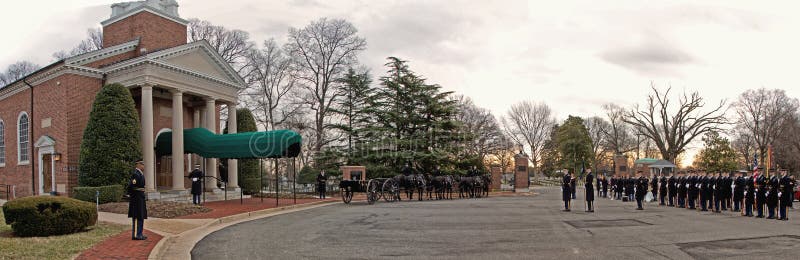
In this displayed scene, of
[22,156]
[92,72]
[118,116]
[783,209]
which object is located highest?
[92,72]

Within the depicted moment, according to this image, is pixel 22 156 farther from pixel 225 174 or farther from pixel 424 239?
pixel 424 239

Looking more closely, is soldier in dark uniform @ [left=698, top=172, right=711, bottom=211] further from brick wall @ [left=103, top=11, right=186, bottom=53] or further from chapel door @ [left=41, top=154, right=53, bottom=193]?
chapel door @ [left=41, top=154, right=53, bottom=193]

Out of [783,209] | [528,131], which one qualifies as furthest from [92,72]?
[528,131]

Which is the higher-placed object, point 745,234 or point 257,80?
point 257,80

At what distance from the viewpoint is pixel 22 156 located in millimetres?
26828

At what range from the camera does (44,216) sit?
1139 centimetres

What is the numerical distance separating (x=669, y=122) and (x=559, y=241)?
187 feet

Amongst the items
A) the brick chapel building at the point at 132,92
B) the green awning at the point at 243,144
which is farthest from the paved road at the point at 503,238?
the brick chapel building at the point at 132,92

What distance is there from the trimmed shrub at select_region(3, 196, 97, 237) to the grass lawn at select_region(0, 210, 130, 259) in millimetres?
256

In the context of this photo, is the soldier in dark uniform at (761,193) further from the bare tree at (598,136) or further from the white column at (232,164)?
the bare tree at (598,136)

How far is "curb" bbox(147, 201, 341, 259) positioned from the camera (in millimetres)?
9650

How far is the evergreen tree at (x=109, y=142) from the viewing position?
20984 mm

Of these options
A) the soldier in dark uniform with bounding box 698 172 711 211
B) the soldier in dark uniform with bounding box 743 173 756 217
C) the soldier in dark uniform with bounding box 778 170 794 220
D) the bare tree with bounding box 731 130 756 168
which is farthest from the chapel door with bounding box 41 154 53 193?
the bare tree with bounding box 731 130 756 168

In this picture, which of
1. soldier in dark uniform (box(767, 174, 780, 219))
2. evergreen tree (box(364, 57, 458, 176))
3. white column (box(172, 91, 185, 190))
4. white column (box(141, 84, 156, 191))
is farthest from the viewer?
evergreen tree (box(364, 57, 458, 176))
